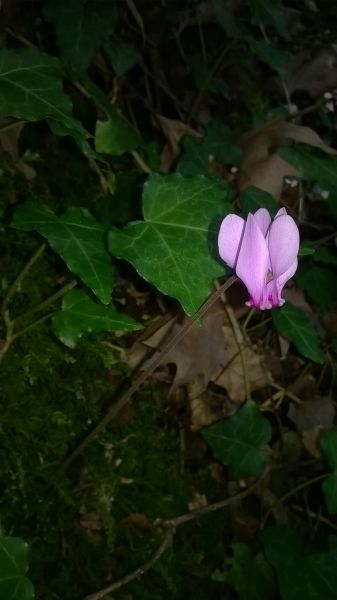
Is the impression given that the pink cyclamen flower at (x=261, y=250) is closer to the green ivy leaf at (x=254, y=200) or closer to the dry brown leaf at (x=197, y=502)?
the green ivy leaf at (x=254, y=200)

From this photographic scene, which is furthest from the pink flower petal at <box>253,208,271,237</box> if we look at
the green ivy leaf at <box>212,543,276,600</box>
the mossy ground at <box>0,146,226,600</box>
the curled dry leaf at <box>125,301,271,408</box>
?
the green ivy leaf at <box>212,543,276,600</box>

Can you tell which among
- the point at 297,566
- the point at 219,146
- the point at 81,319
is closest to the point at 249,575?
the point at 297,566

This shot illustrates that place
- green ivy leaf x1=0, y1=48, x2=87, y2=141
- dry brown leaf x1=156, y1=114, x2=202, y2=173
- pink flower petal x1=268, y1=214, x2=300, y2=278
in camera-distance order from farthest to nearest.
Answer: dry brown leaf x1=156, y1=114, x2=202, y2=173 < green ivy leaf x1=0, y1=48, x2=87, y2=141 < pink flower petal x1=268, y1=214, x2=300, y2=278

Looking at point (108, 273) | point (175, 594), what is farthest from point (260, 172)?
point (175, 594)

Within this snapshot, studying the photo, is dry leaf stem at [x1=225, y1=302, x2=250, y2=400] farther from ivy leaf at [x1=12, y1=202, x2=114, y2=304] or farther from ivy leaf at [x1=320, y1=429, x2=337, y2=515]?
ivy leaf at [x1=12, y1=202, x2=114, y2=304]

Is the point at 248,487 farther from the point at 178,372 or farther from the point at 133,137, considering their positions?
the point at 133,137

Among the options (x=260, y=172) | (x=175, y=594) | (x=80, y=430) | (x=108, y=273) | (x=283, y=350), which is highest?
(x=108, y=273)

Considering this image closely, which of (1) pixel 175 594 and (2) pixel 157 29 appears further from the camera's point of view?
(2) pixel 157 29
